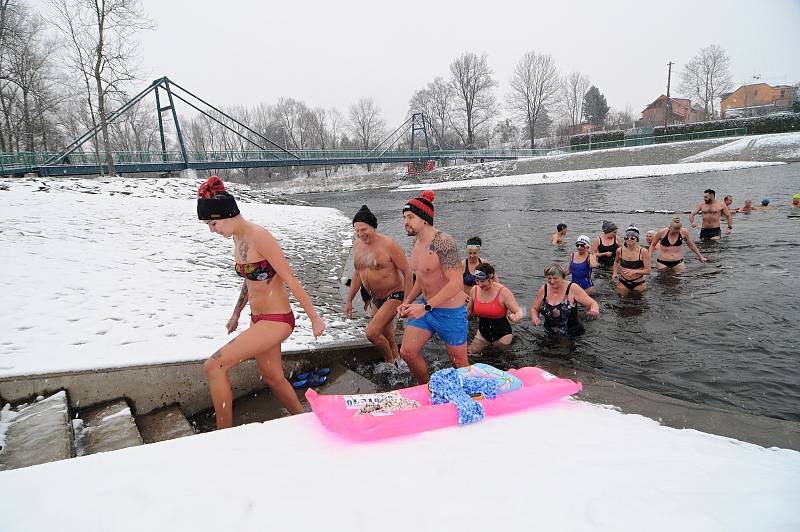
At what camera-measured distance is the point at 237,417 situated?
11.9ft

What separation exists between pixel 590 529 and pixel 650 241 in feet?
25.4

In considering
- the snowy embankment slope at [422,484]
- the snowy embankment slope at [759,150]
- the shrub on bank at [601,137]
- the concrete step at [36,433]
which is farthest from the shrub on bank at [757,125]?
the concrete step at [36,433]

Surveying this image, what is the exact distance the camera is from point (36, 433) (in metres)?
2.70

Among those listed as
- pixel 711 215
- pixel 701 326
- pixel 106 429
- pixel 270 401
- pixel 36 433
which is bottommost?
pixel 701 326

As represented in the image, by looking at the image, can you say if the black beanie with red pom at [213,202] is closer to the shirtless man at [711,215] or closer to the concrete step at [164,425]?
the concrete step at [164,425]

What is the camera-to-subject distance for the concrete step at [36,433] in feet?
8.25

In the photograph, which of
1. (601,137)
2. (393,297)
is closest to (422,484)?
(393,297)

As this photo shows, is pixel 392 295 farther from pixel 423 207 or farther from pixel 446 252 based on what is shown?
pixel 423 207

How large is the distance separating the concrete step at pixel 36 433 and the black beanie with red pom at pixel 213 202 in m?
1.68

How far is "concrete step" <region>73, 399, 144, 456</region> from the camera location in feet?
9.06

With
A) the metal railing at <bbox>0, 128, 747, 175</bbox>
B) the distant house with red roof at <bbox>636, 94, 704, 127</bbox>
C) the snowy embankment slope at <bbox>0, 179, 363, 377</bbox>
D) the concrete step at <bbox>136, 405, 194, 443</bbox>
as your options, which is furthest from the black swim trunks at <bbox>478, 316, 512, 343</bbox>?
the distant house with red roof at <bbox>636, 94, 704, 127</bbox>

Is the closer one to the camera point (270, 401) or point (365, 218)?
point (270, 401)

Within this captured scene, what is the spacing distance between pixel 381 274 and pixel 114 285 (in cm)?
362

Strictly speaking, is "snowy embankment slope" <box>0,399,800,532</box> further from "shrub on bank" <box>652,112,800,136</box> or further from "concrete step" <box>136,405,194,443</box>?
"shrub on bank" <box>652,112,800,136</box>
